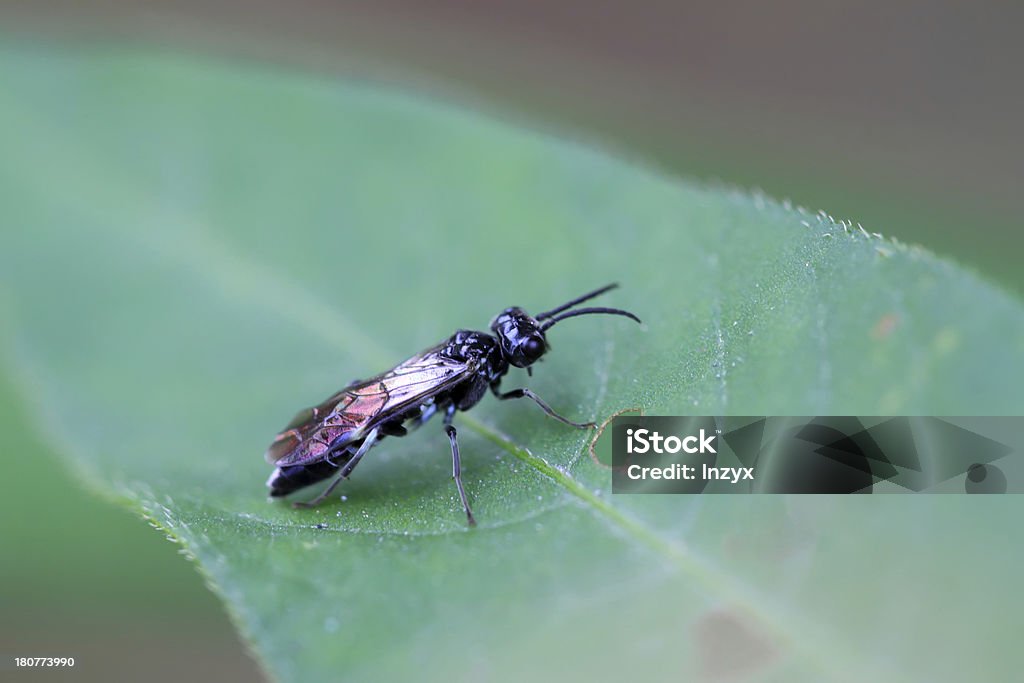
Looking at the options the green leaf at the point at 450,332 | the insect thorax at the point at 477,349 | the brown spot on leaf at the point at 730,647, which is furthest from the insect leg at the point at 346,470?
the brown spot on leaf at the point at 730,647

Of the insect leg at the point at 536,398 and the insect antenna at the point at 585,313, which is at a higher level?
the insect antenna at the point at 585,313

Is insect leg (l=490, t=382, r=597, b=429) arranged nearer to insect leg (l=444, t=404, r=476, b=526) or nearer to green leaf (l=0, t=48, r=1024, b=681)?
green leaf (l=0, t=48, r=1024, b=681)

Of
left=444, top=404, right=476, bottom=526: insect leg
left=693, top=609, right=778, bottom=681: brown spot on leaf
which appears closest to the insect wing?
left=444, top=404, right=476, bottom=526: insect leg

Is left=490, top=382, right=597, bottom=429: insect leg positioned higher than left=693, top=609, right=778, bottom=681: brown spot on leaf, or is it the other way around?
left=490, top=382, right=597, bottom=429: insect leg

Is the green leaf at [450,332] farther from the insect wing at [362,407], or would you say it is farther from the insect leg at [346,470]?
the insect wing at [362,407]

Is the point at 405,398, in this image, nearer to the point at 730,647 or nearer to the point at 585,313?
the point at 585,313

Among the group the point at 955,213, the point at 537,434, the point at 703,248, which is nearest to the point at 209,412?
the point at 537,434

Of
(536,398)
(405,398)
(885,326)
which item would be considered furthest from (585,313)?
(885,326)
